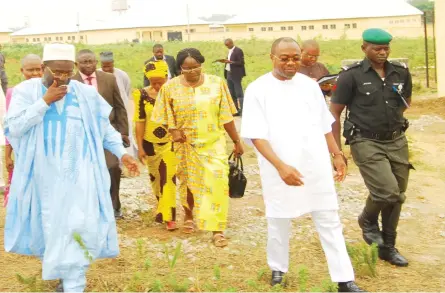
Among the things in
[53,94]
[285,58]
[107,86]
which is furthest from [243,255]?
[53,94]

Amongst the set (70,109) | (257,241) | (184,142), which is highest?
(70,109)

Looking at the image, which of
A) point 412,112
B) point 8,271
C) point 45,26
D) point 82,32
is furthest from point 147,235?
point 45,26

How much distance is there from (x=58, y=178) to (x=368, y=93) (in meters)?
2.36

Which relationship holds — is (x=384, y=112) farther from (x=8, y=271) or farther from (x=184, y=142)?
(x=8, y=271)

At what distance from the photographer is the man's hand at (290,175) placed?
14.6ft

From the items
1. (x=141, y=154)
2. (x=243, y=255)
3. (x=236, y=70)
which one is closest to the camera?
(x=243, y=255)

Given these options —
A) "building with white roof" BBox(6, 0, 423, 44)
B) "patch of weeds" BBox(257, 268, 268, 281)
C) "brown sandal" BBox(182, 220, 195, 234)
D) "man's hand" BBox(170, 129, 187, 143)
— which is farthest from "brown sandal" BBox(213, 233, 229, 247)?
"building with white roof" BBox(6, 0, 423, 44)

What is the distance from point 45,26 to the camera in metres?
80.7

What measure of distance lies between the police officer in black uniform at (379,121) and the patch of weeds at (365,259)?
0.40 metres

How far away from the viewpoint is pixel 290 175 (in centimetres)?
446

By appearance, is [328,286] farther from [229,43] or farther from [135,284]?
[229,43]

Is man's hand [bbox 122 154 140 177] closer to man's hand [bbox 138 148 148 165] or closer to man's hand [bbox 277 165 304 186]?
man's hand [bbox 277 165 304 186]

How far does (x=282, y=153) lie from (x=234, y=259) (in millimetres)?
1471

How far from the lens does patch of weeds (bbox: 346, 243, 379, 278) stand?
5.12 meters
